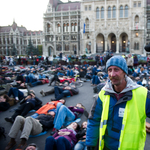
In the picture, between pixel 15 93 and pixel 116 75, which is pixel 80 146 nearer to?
pixel 116 75

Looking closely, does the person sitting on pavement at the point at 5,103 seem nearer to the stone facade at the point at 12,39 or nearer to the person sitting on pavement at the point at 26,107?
the person sitting on pavement at the point at 26,107

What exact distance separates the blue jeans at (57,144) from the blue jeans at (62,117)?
94cm

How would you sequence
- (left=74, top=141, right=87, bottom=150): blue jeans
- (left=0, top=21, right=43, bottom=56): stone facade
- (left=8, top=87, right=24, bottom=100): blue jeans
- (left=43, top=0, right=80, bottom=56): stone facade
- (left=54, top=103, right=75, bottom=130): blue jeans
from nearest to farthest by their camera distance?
(left=74, top=141, right=87, bottom=150): blue jeans → (left=54, top=103, right=75, bottom=130): blue jeans → (left=8, top=87, right=24, bottom=100): blue jeans → (left=43, top=0, right=80, bottom=56): stone facade → (left=0, top=21, right=43, bottom=56): stone facade

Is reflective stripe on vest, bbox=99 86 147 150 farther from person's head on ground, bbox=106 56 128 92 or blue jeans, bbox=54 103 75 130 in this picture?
blue jeans, bbox=54 103 75 130

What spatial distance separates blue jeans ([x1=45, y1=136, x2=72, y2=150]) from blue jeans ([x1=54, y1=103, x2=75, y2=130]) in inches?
37.1

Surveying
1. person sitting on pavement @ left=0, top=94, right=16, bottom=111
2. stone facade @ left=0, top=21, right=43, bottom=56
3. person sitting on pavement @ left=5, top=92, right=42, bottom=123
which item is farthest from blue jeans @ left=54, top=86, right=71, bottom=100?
stone facade @ left=0, top=21, right=43, bottom=56

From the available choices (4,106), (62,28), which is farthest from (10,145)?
(62,28)

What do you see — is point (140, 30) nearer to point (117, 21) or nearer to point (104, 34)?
point (117, 21)

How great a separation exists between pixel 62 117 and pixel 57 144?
1.30 meters

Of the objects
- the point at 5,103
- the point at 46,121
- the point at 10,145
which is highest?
the point at 5,103

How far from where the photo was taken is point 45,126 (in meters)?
4.37

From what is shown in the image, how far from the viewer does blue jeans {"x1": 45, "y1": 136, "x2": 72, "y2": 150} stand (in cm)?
306

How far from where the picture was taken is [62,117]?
4445 mm

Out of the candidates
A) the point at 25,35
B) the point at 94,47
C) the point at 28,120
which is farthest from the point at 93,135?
the point at 25,35
